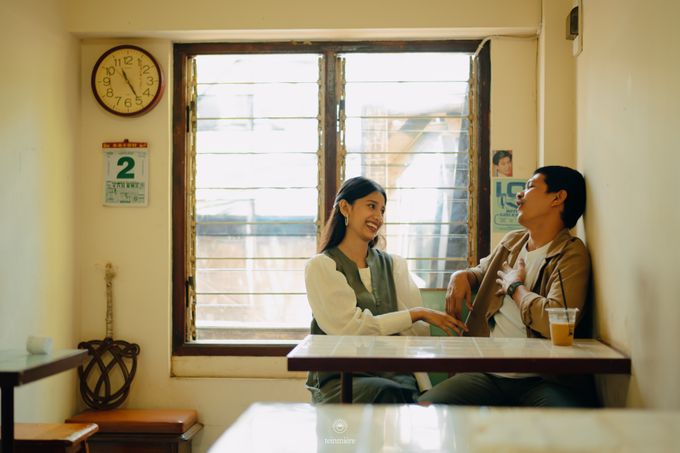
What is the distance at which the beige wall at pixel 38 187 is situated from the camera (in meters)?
3.60

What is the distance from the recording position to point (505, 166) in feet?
13.7

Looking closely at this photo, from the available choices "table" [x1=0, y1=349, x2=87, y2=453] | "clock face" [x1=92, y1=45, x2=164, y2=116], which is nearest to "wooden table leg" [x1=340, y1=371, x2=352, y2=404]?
"table" [x1=0, y1=349, x2=87, y2=453]

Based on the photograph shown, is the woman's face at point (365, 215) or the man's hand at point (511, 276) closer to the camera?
the man's hand at point (511, 276)

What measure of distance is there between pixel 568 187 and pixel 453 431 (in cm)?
226

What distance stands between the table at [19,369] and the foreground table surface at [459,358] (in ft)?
2.82

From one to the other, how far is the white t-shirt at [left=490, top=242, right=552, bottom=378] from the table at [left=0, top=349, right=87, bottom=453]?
1622 millimetres

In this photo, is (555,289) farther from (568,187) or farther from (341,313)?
(341,313)

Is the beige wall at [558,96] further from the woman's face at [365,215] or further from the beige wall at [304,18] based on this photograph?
the woman's face at [365,215]

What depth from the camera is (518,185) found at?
416 cm

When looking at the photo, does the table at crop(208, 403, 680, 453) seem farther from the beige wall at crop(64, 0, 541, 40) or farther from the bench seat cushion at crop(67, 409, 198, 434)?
the beige wall at crop(64, 0, 541, 40)

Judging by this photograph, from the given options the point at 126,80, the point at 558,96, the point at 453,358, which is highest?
the point at 126,80

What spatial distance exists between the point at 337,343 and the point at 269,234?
172cm

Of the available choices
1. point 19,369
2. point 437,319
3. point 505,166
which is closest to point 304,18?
point 505,166

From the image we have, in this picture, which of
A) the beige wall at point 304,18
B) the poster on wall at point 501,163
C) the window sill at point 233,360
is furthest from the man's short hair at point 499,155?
the window sill at point 233,360
